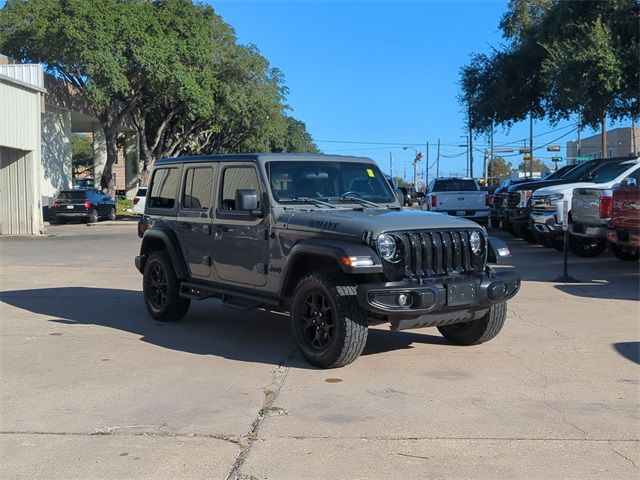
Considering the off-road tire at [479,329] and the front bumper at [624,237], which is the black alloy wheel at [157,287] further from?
the front bumper at [624,237]

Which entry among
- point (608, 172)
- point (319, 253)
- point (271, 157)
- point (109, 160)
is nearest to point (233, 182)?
point (271, 157)

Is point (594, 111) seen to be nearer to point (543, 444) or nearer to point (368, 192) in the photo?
point (368, 192)

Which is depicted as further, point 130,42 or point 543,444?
point 130,42

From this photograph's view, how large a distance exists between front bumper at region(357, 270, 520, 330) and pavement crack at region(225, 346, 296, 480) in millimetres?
1043

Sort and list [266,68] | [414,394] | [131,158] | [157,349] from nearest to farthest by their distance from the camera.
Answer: [414,394], [157,349], [266,68], [131,158]

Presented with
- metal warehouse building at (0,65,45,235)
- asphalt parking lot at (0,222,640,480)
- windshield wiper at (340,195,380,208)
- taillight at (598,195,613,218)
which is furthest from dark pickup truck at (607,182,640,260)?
metal warehouse building at (0,65,45,235)

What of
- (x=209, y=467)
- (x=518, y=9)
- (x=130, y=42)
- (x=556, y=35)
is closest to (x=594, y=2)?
(x=556, y=35)

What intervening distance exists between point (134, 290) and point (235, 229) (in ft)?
16.2

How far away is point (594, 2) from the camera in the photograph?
22188mm

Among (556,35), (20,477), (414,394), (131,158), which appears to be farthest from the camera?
(131,158)

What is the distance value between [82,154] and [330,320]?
89.1 m

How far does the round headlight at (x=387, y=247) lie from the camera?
603 cm

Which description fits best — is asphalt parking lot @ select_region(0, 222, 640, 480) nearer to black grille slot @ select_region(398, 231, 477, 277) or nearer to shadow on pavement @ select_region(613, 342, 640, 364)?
shadow on pavement @ select_region(613, 342, 640, 364)

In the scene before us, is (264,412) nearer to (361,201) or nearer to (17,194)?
(361,201)
